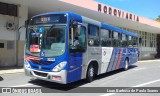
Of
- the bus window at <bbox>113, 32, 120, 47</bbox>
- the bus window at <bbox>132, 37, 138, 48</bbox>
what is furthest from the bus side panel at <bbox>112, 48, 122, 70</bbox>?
the bus window at <bbox>132, 37, 138, 48</bbox>

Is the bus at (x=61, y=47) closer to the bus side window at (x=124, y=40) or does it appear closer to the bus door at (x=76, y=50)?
the bus door at (x=76, y=50)

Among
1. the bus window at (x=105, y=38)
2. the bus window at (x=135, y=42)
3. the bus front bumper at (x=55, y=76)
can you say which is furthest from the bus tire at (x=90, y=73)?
the bus window at (x=135, y=42)

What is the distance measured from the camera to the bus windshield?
913cm

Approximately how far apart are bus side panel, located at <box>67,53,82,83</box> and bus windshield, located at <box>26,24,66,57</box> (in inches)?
23.3

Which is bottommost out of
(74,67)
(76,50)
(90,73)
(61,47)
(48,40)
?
(90,73)

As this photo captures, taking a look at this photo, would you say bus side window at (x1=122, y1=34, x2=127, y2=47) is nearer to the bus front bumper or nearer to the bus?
the bus

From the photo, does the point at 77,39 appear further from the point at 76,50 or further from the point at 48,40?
the point at 48,40

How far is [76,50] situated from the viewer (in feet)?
31.7

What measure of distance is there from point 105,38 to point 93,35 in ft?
5.46

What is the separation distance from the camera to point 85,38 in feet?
34.5

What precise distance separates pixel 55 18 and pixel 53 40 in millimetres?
886

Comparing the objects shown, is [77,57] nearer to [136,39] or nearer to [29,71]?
[29,71]

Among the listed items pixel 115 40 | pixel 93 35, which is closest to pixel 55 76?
pixel 93 35

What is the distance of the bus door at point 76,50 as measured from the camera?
30.3 feet
